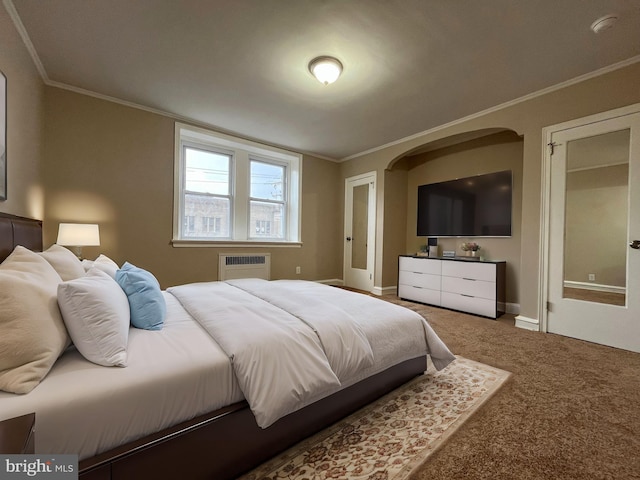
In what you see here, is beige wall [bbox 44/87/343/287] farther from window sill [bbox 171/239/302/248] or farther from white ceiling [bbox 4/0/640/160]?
white ceiling [bbox 4/0/640/160]

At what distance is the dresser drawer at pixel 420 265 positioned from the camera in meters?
4.04

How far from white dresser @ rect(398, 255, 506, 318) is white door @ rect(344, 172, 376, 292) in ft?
2.38

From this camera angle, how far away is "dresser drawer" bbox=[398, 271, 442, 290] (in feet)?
13.3

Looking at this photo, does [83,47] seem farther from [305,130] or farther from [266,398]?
[266,398]

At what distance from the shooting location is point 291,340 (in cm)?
127

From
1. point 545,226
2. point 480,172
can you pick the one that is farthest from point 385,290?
point 545,226

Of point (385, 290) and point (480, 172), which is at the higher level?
point (480, 172)

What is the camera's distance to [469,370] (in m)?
2.08

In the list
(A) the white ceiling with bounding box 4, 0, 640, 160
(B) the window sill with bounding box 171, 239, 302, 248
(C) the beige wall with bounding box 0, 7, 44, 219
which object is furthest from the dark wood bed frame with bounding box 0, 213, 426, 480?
(B) the window sill with bounding box 171, 239, 302, 248

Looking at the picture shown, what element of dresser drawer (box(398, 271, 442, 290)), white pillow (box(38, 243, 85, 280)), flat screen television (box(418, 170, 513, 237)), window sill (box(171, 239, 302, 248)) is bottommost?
dresser drawer (box(398, 271, 442, 290))

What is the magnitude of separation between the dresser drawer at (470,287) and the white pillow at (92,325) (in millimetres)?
3771

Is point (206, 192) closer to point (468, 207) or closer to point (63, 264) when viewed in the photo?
point (63, 264)

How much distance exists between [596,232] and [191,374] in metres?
3.65

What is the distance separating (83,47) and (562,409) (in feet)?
14.7
